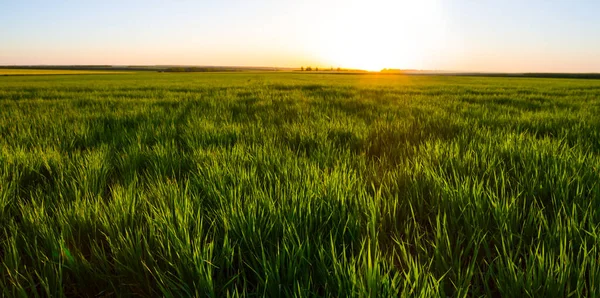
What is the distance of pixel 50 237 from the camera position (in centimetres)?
108

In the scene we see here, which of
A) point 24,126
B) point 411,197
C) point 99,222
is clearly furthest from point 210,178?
point 24,126

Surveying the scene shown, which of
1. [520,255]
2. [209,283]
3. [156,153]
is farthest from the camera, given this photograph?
[156,153]

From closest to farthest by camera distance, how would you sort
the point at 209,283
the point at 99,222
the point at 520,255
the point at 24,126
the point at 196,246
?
the point at 209,283 → the point at 196,246 → the point at 520,255 → the point at 99,222 → the point at 24,126

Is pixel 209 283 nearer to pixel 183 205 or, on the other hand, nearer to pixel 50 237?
pixel 183 205

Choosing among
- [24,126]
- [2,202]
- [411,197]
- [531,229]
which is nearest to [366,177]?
[411,197]

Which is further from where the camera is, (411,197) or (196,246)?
(411,197)

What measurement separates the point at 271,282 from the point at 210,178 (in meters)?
0.86

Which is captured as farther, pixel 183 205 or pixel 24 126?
pixel 24 126

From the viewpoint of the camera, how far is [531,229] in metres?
1.12

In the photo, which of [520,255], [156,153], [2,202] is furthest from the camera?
[156,153]

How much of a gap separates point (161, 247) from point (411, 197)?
3.43ft

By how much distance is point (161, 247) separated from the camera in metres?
1.01

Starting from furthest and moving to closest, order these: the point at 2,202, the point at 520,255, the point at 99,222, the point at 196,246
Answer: the point at 2,202
the point at 99,222
the point at 520,255
the point at 196,246

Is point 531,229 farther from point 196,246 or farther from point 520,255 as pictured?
point 196,246
